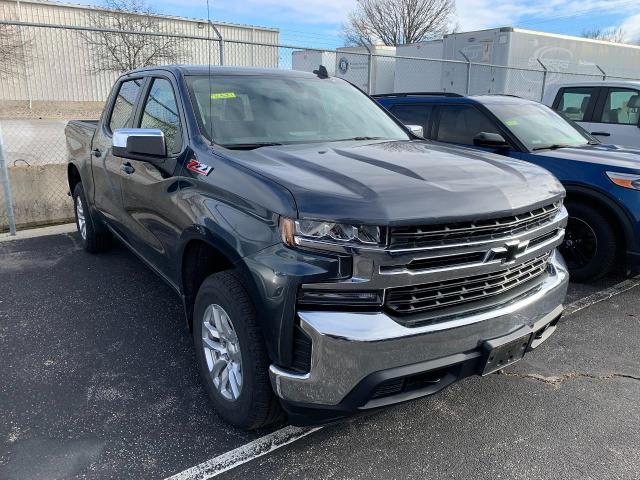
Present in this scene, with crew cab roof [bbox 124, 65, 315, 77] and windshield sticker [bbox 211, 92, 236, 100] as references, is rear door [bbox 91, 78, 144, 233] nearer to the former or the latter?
crew cab roof [bbox 124, 65, 315, 77]

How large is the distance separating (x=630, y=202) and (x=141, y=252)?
13.5 ft

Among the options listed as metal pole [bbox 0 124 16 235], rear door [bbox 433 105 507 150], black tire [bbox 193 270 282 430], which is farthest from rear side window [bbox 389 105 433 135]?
metal pole [bbox 0 124 16 235]

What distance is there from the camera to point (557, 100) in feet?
27.7

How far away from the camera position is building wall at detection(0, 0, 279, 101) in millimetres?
24250

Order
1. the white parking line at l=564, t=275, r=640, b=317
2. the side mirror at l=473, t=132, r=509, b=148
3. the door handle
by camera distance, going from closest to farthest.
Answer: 1. the door handle
2. the white parking line at l=564, t=275, r=640, b=317
3. the side mirror at l=473, t=132, r=509, b=148

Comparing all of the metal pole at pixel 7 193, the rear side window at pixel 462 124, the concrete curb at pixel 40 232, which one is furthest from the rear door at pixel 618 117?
the metal pole at pixel 7 193

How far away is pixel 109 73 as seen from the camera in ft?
84.5

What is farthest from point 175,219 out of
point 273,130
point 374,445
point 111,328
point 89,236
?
point 89,236

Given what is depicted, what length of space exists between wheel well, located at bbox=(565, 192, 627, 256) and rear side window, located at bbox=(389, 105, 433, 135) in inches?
82.2

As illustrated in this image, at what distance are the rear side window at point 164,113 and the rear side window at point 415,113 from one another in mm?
3586

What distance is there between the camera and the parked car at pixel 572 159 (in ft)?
15.3

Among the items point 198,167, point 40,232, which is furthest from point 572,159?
point 40,232

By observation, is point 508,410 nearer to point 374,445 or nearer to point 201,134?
point 374,445

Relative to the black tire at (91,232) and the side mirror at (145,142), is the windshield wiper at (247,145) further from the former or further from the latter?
the black tire at (91,232)
